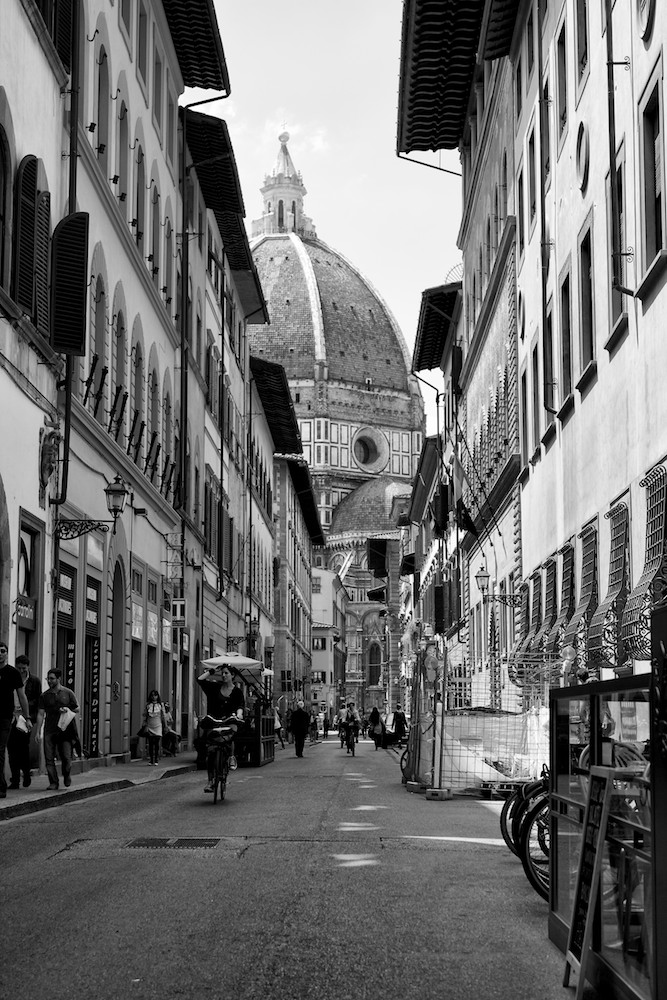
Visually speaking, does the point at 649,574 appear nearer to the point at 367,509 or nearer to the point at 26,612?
the point at 26,612

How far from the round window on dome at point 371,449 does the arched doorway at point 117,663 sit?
150510mm

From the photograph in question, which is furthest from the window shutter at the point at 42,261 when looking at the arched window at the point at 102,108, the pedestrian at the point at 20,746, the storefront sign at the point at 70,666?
the storefront sign at the point at 70,666

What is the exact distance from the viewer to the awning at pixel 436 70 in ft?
100.0

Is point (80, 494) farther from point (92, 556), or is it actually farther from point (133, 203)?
point (133, 203)

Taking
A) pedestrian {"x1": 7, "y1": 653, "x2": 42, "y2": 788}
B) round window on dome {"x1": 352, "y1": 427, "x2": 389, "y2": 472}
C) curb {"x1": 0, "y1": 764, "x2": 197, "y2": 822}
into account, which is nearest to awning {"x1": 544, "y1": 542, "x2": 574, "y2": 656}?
curb {"x1": 0, "y1": 764, "x2": 197, "y2": 822}

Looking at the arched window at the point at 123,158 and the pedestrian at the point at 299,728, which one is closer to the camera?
the arched window at the point at 123,158

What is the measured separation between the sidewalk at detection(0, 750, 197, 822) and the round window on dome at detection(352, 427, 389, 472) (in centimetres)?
14882

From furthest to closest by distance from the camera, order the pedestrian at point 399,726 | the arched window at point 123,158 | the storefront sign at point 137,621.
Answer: the pedestrian at point 399,726
the storefront sign at point 137,621
the arched window at point 123,158

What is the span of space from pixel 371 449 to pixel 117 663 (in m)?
153

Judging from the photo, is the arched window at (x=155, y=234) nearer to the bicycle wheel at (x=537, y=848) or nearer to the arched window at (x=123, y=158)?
the arched window at (x=123, y=158)

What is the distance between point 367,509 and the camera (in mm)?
171625

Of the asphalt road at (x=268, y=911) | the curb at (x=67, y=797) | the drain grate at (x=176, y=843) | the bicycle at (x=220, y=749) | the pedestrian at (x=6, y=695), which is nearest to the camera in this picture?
the asphalt road at (x=268, y=911)

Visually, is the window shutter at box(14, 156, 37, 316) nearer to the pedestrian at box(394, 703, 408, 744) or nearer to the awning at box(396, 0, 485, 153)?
the awning at box(396, 0, 485, 153)

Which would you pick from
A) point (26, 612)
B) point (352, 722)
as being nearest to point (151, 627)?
point (352, 722)
